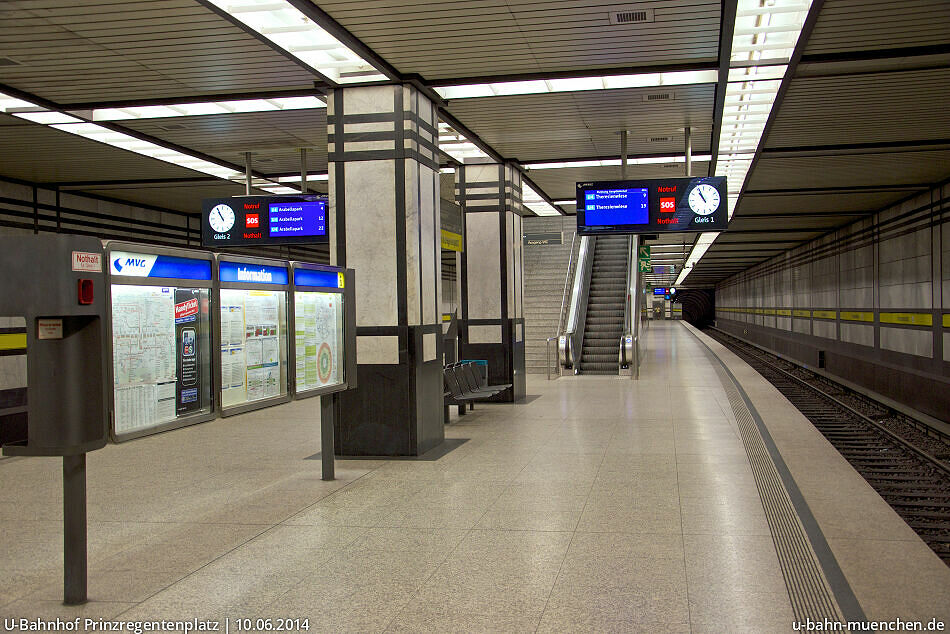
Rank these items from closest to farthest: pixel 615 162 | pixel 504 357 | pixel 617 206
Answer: pixel 617 206, pixel 504 357, pixel 615 162

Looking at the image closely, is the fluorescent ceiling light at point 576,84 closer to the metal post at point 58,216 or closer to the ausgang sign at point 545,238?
the metal post at point 58,216

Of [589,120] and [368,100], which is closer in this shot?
[368,100]

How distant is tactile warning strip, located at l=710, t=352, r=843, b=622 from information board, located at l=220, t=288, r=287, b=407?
3.18 metres

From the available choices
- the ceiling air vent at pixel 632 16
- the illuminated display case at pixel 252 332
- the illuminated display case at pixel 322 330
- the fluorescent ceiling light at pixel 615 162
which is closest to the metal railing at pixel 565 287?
the fluorescent ceiling light at pixel 615 162

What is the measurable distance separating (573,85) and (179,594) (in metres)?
5.78

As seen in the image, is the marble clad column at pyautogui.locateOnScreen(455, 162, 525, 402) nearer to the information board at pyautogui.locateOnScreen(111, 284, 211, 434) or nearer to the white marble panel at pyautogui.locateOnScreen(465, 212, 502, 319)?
the white marble panel at pyautogui.locateOnScreen(465, 212, 502, 319)

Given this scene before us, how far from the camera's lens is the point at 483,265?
11.8 m

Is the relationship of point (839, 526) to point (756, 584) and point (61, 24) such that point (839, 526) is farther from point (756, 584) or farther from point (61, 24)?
point (61, 24)

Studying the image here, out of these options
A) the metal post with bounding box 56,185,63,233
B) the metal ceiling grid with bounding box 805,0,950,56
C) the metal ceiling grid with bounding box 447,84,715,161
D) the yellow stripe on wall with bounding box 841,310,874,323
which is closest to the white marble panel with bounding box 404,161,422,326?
the metal ceiling grid with bounding box 447,84,715,161

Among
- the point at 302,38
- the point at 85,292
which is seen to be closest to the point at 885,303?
the point at 302,38

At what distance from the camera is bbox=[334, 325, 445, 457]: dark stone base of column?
7133 mm

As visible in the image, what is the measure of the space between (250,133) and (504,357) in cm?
455

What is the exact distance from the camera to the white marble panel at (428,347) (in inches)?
289

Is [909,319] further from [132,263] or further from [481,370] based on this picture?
[132,263]
